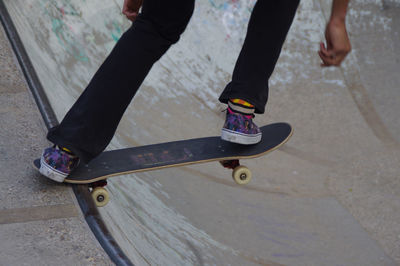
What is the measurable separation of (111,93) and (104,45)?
2.59m

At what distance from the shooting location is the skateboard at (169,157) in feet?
6.33

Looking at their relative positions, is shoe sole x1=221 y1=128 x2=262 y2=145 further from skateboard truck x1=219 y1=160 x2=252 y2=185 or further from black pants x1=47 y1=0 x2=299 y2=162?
black pants x1=47 y1=0 x2=299 y2=162

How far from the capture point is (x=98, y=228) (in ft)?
5.36

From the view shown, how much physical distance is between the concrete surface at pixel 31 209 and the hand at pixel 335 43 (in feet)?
3.33

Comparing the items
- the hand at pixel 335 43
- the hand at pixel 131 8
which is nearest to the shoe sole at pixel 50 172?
the hand at pixel 131 8

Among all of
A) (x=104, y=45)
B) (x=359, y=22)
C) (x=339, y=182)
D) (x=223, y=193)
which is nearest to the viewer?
(x=223, y=193)

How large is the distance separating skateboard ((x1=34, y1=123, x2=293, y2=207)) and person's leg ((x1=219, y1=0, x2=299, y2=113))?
325 mm

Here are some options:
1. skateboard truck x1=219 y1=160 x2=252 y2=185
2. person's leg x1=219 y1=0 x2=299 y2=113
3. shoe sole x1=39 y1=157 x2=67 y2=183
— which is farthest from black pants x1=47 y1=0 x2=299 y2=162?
skateboard truck x1=219 y1=160 x2=252 y2=185

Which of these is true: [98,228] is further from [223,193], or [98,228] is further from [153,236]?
[223,193]

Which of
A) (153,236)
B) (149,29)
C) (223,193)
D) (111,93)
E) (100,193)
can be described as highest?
(149,29)

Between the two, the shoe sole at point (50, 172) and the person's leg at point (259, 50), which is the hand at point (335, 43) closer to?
the person's leg at point (259, 50)

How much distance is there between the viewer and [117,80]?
174cm

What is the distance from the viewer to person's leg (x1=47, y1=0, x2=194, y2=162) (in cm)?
171

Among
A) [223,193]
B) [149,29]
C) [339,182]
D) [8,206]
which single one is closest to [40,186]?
[8,206]
